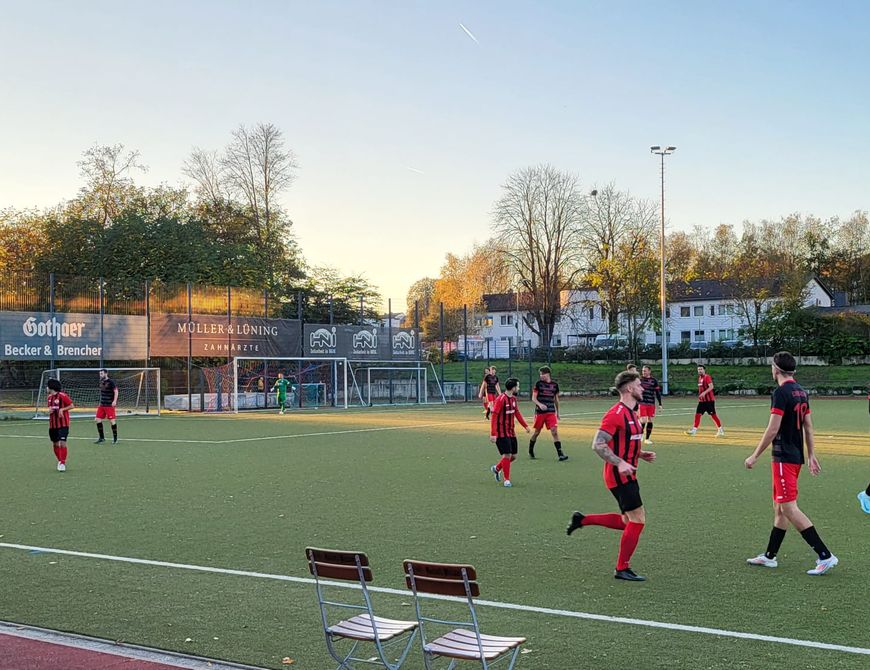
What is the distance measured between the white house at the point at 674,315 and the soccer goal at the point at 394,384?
72.6 ft

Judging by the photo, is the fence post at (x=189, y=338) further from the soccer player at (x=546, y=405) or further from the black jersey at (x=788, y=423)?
the black jersey at (x=788, y=423)

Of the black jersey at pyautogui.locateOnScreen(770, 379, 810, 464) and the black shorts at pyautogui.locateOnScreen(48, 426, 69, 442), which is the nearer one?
the black jersey at pyautogui.locateOnScreen(770, 379, 810, 464)

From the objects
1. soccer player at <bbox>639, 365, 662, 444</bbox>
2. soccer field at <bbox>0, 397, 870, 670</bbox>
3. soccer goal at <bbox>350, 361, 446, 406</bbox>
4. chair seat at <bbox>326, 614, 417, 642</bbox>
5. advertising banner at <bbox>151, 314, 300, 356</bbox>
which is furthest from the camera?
soccer goal at <bbox>350, 361, 446, 406</bbox>

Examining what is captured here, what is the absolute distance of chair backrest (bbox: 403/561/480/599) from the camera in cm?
463

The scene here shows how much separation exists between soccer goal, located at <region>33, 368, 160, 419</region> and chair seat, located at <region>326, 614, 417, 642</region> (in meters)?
29.2

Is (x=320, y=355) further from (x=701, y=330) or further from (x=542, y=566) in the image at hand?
(x=701, y=330)

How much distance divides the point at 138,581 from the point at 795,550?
20.7 ft

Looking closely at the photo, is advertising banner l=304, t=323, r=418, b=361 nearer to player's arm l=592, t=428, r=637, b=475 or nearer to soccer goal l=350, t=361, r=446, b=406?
soccer goal l=350, t=361, r=446, b=406

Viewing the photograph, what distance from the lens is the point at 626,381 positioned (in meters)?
7.89

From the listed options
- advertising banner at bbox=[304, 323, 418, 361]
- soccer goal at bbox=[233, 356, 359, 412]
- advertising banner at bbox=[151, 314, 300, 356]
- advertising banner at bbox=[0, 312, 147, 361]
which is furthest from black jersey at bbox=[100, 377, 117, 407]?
advertising banner at bbox=[304, 323, 418, 361]

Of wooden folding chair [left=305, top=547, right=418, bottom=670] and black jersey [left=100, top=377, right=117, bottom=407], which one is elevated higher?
black jersey [left=100, top=377, right=117, bottom=407]

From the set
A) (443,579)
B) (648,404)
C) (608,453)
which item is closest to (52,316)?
(648,404)

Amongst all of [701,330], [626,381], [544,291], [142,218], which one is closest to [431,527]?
[626,381]

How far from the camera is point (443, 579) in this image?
4723 millimetres
